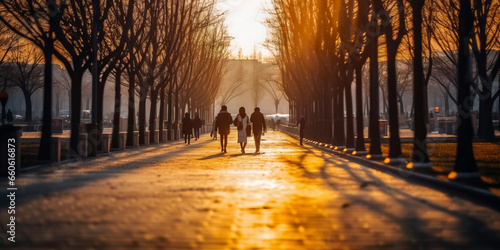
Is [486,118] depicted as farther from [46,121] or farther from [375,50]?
[46,121]

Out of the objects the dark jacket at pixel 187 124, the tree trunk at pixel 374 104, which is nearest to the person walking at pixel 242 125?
the tree trunk at pixel 374 104

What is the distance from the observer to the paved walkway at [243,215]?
616 centimetres

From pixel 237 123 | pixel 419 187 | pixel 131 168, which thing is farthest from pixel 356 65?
pixel 419 187

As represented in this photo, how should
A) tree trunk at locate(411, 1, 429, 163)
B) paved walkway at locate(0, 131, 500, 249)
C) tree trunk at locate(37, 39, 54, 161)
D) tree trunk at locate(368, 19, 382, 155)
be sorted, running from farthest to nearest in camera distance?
tree trunk at locate(368, 19, 382, 155) → tree trunk at locate(37, 39, 54, 161) → tree trunk at locate(411, 1, 429, 163) → paved walkway at locate(0, 131, 500, 249)

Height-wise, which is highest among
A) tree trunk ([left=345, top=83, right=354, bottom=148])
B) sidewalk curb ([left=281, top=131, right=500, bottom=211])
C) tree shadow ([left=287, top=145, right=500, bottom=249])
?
tree trunk ([left=345, top=83, right=354, bottom=148])

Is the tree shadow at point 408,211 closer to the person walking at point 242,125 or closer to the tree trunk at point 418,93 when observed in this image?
the tree trunk at point 418,93

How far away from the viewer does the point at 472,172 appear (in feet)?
40.6

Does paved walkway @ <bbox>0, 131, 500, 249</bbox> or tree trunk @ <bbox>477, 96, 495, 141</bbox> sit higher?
tree trunk @ <bbox>477, 96, 495, 141</bbox>

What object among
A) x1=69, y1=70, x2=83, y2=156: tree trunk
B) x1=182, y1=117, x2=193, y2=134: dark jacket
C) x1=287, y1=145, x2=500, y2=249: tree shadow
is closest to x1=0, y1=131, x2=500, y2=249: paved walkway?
x1=287, y1=145, x2=500, y2=249: tree shadow

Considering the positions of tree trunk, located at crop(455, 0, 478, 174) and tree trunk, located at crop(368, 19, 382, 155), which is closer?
tree trunk, located at crop(455, 0, 478, 174)

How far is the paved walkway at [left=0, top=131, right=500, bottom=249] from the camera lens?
20.2 ft

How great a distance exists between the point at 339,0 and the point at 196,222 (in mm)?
19736

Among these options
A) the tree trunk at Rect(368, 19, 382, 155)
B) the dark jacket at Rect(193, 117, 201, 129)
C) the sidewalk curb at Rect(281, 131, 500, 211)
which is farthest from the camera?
the dark jacket at Rect(193, 117, 201, 129)

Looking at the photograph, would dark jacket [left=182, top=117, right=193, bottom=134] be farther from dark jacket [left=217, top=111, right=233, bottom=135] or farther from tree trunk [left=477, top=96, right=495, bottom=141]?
tree trunk [left=477, top=96, right=495, bottom=141]
